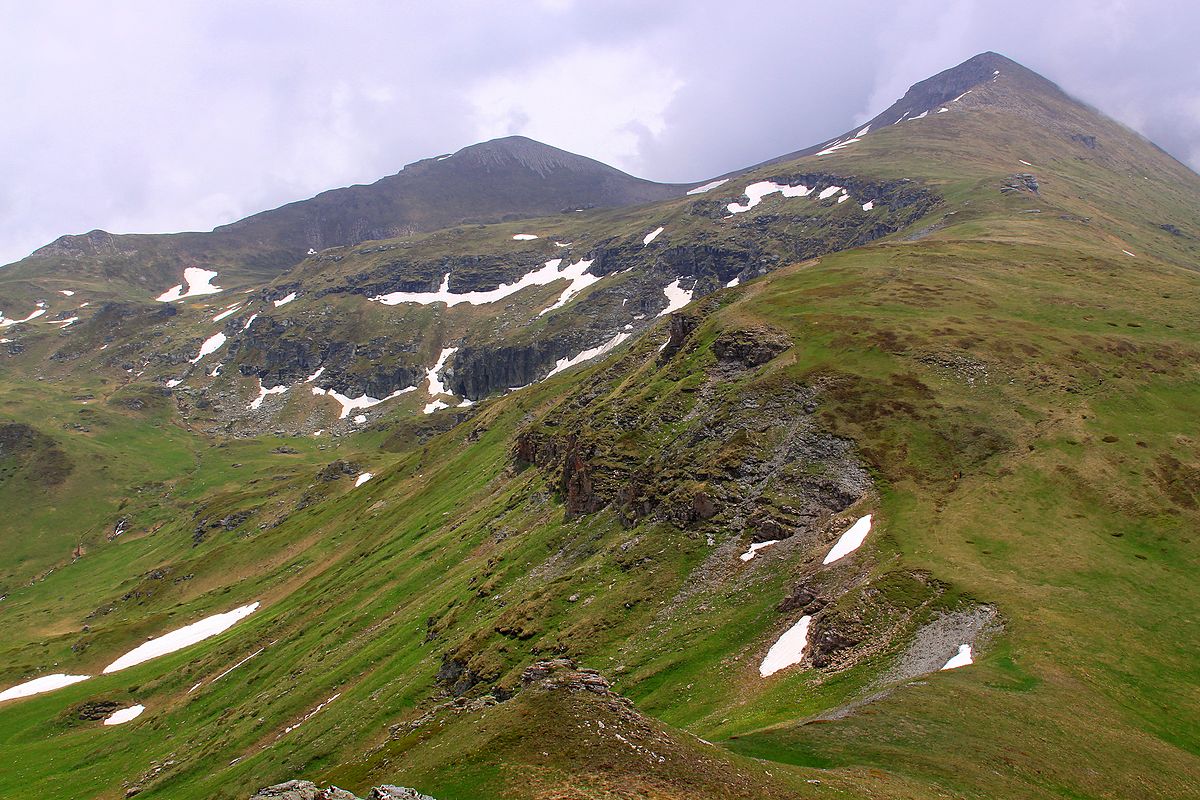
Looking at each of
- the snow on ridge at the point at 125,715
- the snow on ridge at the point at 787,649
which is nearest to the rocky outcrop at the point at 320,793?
the snow on ridge at the point at 787,649

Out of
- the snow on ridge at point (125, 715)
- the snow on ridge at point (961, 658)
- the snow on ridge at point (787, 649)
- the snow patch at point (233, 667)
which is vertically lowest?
the snow on ridge at point (125, 715)

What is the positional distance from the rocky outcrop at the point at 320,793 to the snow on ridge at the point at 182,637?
133520 mm

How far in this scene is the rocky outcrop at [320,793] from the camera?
2519cm

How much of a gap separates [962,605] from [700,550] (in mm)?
25445

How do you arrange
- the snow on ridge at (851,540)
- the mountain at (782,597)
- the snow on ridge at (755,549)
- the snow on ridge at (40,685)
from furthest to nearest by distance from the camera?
the snow on ridge at (40,685)
the snow on ridge at (755,549)
the snow on ridge at (851,540)
the mountain at (782,597)

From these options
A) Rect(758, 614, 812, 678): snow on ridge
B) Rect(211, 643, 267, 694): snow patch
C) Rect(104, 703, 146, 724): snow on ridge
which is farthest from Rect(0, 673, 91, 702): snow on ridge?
Rect(758, 614, 812, 678): snow on ridge

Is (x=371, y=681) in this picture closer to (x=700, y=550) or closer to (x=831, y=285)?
(x=700, y=550)

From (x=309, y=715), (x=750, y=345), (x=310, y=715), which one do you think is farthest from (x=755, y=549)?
(x=309, y=715)

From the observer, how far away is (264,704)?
3588 inches

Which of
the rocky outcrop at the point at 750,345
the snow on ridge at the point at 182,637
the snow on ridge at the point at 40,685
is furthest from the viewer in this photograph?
the snow on ridge at the point at 182,637

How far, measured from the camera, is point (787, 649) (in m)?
52.0

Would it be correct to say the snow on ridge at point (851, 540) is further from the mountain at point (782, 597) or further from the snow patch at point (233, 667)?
the snow patch at point (233, 667)

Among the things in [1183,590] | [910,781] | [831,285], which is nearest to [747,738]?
[910,781]

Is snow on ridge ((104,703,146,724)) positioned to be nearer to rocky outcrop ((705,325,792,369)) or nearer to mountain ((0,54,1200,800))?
mountain ((0,54,1200,800))
